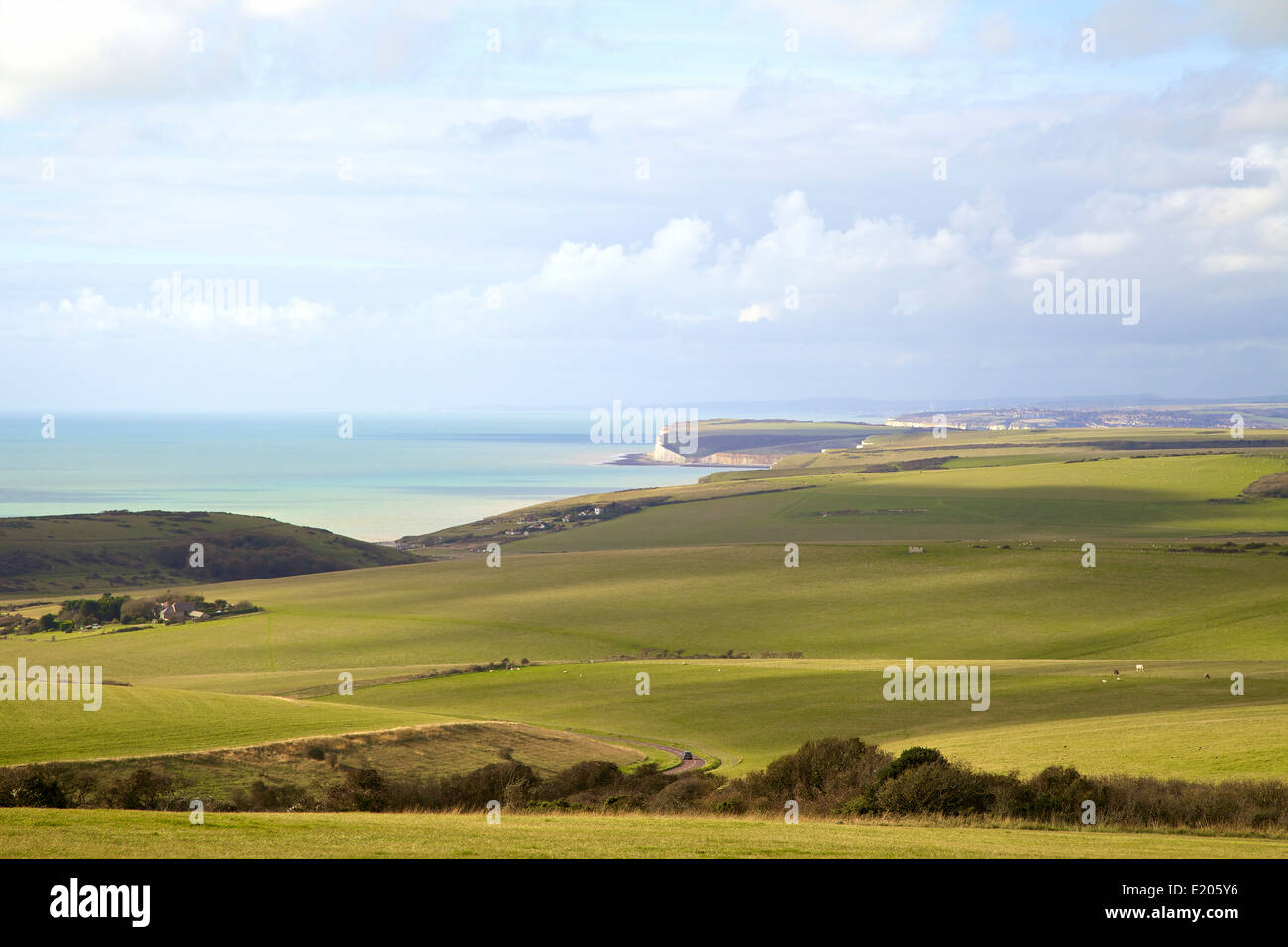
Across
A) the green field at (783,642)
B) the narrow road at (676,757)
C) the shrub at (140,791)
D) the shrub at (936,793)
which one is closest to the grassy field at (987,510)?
the green field at (783,642)

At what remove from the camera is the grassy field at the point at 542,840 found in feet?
47.2

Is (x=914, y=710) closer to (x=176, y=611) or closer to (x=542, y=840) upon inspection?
(x=542, y=840)

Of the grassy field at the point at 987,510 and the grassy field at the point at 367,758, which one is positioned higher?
the grassy field at the point at 987,510

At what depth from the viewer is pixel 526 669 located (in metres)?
62.2

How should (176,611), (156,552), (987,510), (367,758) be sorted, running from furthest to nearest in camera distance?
(987,510) < (156,552) < (176,611) < (367,758)

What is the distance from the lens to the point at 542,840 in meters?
16.6

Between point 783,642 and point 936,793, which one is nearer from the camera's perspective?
point 936,793

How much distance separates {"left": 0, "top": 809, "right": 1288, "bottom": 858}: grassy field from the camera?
14375mm

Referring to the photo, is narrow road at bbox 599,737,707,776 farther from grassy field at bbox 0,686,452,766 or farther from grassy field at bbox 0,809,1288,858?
grassy field at bbox 0,809,1288,858

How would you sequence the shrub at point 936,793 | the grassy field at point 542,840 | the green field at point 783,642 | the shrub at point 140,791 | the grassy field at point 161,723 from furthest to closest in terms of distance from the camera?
the green field at point 783,642
the grassy field at point 161,723
the shrub at point 140,791
the shrub at point 936,793
the grassy field at point 542,840

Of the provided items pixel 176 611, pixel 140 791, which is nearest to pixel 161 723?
pixel 140 791

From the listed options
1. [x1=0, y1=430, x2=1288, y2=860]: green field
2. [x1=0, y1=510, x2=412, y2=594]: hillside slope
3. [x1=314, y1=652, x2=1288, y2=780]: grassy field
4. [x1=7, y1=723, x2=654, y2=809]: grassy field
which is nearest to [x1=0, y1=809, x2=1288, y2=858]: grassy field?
[x1=0, y1=430, x2=1288, y2=860]: green field

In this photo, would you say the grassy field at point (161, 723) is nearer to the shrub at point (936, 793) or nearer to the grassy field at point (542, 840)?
the grassy field at point (542, 840)
